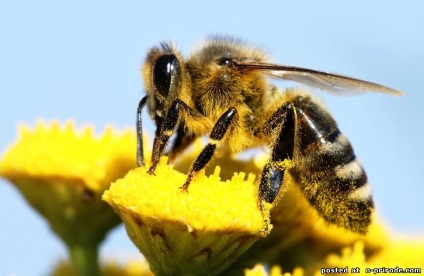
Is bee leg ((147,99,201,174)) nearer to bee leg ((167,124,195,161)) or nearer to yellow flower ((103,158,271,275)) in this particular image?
yellow flower ((103,158,271,275))

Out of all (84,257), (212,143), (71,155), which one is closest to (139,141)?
(212,143)

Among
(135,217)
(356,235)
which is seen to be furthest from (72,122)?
(356,235)

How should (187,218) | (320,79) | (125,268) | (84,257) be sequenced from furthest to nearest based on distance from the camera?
(125,268) < (84,257) < (320,79) < (187,218)

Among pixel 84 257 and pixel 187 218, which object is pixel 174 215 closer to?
pixel 187 218

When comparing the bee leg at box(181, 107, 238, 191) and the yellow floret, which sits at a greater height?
the yellow floret

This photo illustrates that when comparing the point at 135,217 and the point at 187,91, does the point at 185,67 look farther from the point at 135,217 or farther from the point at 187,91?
the point at 135,217

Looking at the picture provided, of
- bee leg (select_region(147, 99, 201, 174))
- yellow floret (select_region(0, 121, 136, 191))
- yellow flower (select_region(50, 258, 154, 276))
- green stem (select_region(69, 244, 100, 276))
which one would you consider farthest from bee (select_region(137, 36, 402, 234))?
yellow flower (select_region(50, 258, 154, 276))

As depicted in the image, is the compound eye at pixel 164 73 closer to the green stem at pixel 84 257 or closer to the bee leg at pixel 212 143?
the bee leg at pixel 212 143
